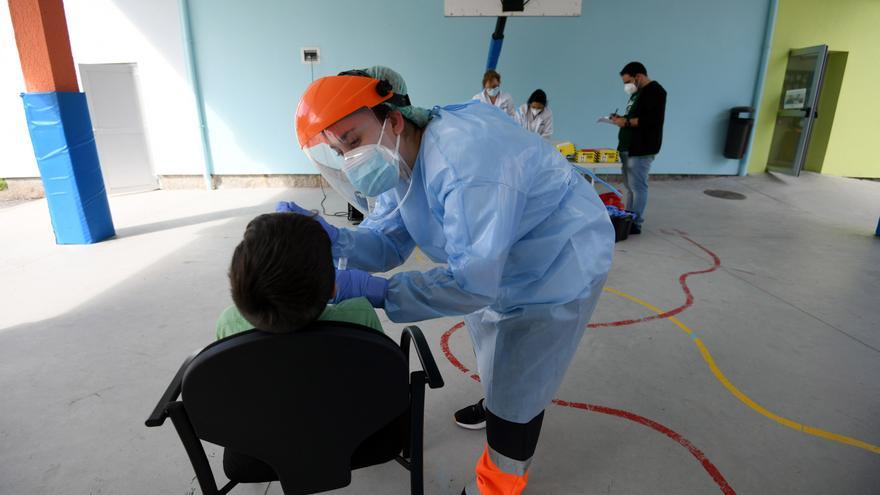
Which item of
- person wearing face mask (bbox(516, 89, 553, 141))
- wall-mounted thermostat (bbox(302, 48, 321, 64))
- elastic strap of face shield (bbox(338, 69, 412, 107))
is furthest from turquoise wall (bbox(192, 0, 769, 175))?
elastic strap of face shield (bbox(338, 69, 412, 107))

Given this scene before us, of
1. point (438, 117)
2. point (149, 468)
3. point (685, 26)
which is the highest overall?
point (685, 26)

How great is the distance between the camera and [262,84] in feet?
18.3

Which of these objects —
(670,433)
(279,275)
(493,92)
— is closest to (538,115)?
(493,92)

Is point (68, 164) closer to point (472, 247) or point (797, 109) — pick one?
point (472, 247)

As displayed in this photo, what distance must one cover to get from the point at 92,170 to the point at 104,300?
5.40 feet

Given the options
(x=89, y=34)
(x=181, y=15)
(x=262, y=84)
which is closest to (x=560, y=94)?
(x=262, y=84)

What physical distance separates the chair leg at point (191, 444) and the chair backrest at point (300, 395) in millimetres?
58

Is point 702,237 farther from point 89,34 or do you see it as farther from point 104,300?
point 89,34

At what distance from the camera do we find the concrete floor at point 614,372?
149cm

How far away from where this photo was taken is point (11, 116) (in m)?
5.27

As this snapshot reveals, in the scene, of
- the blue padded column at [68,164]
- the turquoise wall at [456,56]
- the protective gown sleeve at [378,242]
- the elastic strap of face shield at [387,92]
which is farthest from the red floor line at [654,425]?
the turquoise wall at [456,56]

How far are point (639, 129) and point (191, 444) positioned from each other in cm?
382

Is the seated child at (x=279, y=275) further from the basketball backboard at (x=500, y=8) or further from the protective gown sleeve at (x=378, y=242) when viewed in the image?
the basketball backboard at (x=500, y=8)

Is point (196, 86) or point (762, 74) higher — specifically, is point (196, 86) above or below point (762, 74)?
below
